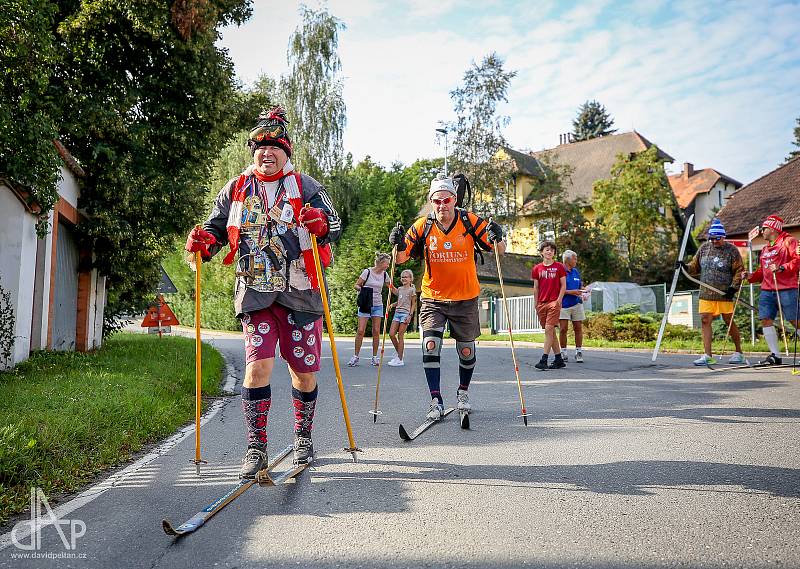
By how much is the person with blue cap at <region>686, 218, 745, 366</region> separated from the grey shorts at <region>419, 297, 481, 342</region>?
21.1ft

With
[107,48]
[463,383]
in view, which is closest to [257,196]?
[463,383]

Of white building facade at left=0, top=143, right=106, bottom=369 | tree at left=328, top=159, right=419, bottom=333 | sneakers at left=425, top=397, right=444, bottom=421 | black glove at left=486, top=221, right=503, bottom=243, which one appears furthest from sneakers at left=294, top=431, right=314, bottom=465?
tree at left=328, top=159, right=419, bottom=333

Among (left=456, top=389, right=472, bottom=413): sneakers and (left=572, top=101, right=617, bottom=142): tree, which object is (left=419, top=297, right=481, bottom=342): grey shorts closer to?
(left=456, top=389, right=472, bottom=413): sneakers

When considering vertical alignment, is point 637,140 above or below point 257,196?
above

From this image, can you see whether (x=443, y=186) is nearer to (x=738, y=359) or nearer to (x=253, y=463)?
(x=253, y=463)

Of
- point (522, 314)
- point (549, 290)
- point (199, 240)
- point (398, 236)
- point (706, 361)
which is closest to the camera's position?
point (199, 240)

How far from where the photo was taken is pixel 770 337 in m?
11.8

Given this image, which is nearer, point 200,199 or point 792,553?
point 792,553

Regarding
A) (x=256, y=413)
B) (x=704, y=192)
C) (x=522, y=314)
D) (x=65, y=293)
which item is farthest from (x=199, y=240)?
(x=704, y=192)

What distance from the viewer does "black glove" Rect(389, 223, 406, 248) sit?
6.84 meters

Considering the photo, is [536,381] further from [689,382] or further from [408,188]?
[408,188]

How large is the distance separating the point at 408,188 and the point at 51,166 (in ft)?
80.1

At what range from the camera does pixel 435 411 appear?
681 cm

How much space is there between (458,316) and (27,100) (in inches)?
232
